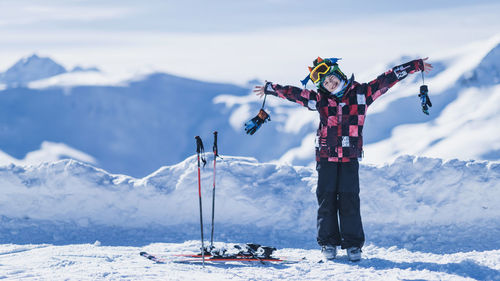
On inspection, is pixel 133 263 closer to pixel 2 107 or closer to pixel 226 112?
pixel 226 112

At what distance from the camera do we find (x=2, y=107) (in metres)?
54.0

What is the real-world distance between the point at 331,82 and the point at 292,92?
1.53 ft

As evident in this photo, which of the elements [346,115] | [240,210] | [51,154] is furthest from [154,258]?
[51,154]

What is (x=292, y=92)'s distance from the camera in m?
5.32

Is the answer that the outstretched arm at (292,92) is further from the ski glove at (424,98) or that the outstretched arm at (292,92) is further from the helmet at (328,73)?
the ski glove at (424,98)

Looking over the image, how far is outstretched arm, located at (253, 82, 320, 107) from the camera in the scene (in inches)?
207

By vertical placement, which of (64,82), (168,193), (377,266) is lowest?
(377,266)

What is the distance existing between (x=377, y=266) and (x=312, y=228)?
2.20 metres

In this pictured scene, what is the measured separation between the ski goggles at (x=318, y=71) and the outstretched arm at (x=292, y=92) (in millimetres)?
187

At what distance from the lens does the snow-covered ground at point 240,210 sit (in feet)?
19.4

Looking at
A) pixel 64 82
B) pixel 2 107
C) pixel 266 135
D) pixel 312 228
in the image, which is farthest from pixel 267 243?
pixel 64 82

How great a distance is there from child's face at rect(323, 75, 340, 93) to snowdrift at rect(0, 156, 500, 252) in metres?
2.12

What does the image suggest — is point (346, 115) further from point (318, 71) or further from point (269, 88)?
point (269, 88)

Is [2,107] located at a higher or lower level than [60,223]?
higher
